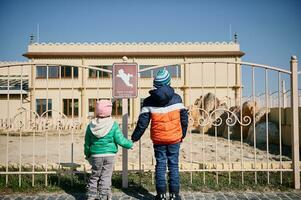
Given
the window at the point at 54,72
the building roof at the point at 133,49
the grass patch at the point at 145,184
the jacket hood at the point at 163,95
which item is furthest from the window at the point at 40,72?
the jacket hood at the point at 163,95

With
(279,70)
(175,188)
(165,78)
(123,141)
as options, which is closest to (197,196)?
(175,188)

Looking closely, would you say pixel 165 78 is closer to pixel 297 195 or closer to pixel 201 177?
pixel 201 177

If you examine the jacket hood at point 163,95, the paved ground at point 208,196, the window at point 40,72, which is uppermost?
the window at point 40,72

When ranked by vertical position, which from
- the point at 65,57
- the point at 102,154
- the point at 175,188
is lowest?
the point at 175,188

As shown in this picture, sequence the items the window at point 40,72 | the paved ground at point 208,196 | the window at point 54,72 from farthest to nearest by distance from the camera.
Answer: the window at point 40,72 < the window at point 54,72 < the paved ground at point 208,196

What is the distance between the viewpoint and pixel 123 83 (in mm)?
4426

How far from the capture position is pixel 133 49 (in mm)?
25297

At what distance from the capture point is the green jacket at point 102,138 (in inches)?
145

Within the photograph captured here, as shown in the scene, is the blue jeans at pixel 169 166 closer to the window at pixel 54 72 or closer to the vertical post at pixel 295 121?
the vertical post at pixel 295 121

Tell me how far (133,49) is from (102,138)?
872 inches

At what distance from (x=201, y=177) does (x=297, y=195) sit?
1.54m

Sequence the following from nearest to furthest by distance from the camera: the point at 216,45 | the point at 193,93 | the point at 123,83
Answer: the point at 123,83
the point at 193,93
the point at 216,45

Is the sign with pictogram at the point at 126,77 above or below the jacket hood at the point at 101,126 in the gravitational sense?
above

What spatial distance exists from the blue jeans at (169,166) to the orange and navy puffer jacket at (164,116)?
97 mm
